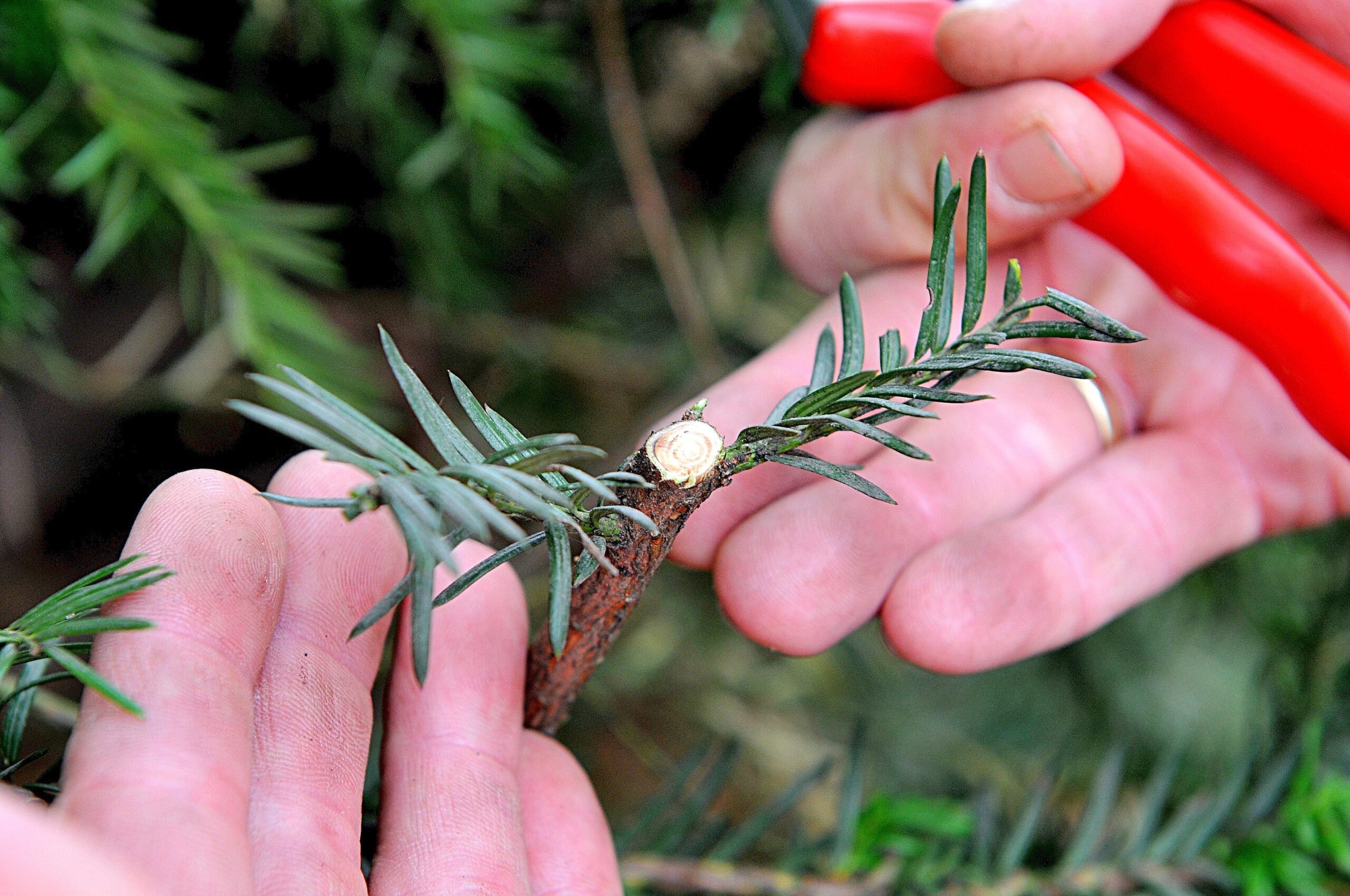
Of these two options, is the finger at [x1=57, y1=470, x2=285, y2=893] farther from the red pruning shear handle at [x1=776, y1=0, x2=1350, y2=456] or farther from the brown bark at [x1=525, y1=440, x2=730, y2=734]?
the red pruning shear handle at [x1=776, y1=0, x2=1350, y2=456]

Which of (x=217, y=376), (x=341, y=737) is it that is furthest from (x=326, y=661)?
(x=217, y=376)

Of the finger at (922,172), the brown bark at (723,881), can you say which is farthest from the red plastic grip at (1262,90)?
the brown bark at (723,881)

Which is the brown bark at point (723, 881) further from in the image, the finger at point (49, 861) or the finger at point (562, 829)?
the finger at point (49, 861)

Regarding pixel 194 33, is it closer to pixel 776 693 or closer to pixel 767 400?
pixel 767 400

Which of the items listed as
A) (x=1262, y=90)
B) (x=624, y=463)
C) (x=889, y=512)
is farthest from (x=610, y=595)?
(x=1262, y=90)

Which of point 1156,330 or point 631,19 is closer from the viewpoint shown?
point 1156,330

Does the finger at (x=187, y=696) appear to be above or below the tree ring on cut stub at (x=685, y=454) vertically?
below

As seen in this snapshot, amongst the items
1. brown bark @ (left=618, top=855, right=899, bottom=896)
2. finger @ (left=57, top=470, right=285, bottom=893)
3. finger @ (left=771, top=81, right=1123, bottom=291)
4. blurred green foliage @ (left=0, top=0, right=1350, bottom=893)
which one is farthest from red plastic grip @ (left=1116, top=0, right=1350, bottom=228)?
finger @ (left=57, top=470, right=285, bottom=893)
